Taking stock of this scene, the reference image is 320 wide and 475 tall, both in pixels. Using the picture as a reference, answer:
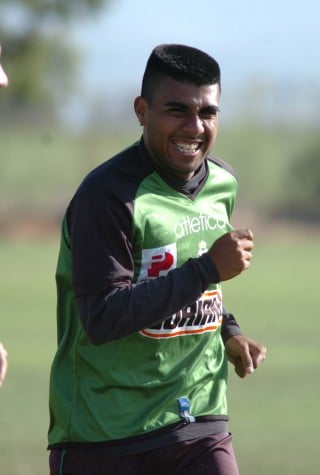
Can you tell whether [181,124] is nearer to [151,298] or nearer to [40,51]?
[151,298]

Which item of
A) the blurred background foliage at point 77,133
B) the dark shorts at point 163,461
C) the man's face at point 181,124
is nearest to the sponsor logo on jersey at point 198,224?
the man's face at point 181,124

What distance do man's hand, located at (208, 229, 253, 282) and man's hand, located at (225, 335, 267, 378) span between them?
0.62 m

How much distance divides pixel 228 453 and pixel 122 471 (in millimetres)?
459

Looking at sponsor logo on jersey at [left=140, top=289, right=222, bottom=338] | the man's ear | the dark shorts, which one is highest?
the man's ear

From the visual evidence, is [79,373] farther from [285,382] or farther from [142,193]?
[285,382]

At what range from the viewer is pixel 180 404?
567 centimetres

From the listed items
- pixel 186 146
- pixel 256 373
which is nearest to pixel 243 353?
pixel 186 146

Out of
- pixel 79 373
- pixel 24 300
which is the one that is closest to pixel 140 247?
pixel 79 373

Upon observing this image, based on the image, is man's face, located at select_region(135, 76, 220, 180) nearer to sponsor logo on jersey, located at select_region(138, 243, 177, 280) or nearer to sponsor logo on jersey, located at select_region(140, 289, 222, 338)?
sponsor logo on jersey, located at select_region(138, 243, 177, 280)

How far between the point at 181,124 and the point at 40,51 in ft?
155

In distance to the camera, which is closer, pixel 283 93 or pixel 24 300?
pixel 24 300

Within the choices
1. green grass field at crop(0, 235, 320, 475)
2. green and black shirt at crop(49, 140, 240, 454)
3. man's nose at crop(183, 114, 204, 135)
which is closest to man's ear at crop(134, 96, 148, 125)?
green and black shirt at crop(49, 140, 240, 454)

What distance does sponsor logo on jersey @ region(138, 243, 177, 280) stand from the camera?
5637 millimetres

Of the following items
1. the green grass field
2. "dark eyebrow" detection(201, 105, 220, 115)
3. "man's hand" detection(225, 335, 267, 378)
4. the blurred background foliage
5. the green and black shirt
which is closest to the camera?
the green and black shirt
